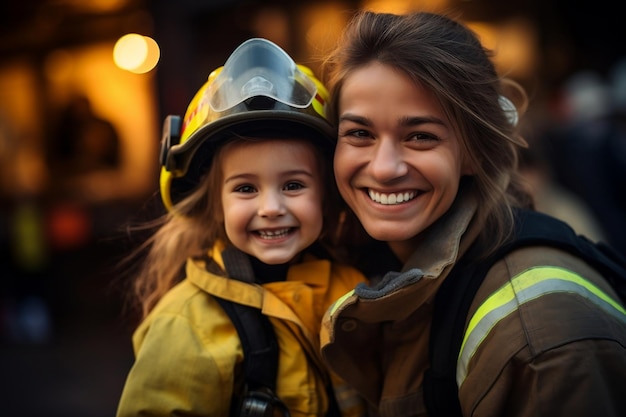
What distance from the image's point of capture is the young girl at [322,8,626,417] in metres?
1.68

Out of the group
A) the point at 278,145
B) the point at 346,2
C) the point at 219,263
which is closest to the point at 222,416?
the point at 219,263

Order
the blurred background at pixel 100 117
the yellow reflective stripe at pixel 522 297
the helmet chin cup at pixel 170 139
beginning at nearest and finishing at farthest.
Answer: the yellow reflective stripe at pixel 522 297 → the helmet chin cup at pixel 170 139 → the blurred background at pixel 100 117

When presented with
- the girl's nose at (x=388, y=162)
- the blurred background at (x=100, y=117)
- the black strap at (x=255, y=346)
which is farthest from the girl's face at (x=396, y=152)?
the blurred background at (x=100, y=117)

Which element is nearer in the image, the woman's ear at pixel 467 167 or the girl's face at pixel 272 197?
the woman's ear at pixel 467 167

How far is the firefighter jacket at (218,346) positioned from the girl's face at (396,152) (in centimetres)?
39

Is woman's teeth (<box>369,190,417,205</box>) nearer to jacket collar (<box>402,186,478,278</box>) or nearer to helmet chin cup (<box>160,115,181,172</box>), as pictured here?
jacket collar (<box>402,186,478,278</box>)

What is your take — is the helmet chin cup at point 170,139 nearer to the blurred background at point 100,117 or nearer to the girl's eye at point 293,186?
the girl's eye at point 293,186

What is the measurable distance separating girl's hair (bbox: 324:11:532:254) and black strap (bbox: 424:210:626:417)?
0.07 m

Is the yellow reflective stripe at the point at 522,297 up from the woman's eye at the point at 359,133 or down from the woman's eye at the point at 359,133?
down

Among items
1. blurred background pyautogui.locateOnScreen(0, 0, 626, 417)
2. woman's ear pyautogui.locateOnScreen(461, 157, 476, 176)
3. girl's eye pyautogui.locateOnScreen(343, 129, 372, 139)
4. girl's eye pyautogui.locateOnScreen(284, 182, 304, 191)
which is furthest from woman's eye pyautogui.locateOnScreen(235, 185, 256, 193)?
blurred background pyautogui.locateOnScreen(0, 0, 626, 417)

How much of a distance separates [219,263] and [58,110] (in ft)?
19.1

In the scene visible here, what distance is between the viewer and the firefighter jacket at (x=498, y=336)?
4.96ft

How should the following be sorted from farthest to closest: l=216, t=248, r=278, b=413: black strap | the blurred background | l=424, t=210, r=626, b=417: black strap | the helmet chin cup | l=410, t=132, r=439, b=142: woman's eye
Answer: the blurred background
the helmet chin cup
l=216, t=248, r=278, b=413: black strap
l=410, t=132, r=439, b=142: woman's eye
l=424, t=210, r=626, b=417: black strap

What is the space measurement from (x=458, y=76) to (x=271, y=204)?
71 cm
